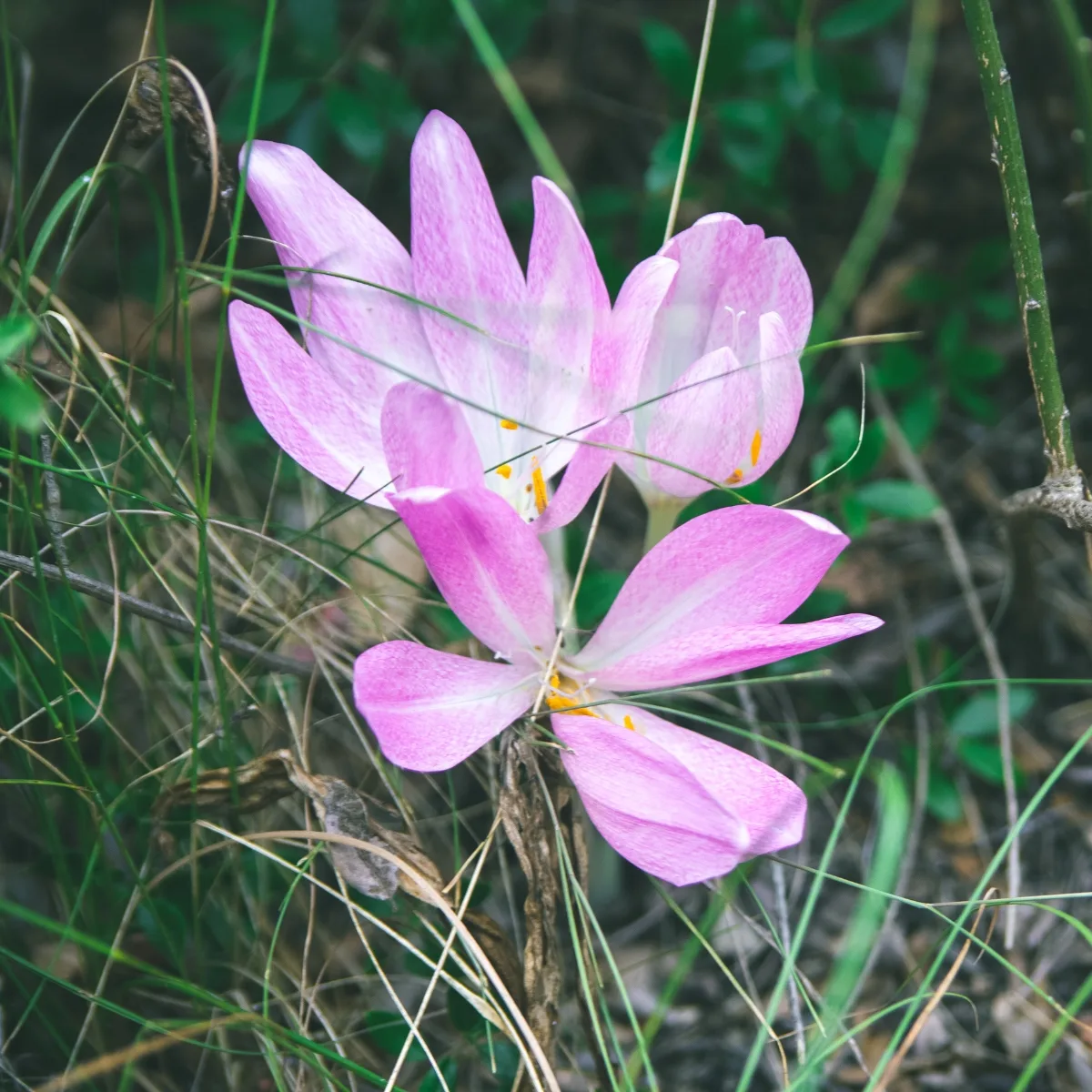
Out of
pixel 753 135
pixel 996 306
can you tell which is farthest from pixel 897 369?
pixel 753 135

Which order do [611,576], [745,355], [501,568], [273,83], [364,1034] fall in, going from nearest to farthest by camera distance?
[501,568]
[745,355]
[364,1034]
[611,576]
[273,83]

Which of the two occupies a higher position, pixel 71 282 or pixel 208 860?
pixel 71 282

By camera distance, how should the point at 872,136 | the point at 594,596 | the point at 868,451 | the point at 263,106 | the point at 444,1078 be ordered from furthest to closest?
the point at 872,136
the point at 263,106
the point at 868,451
the point at 594,596
the point at 444,1078

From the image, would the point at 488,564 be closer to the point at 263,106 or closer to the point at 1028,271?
the point at 1028,271

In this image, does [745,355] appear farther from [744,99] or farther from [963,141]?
[963,141]

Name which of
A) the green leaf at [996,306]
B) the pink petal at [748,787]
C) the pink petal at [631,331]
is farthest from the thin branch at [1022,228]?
the green leaf at [996,306]

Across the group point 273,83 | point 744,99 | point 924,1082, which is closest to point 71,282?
point 273,83

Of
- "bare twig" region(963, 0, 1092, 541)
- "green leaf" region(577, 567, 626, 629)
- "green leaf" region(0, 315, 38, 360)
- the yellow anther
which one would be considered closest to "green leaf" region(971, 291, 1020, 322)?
"bare twig" region(963, 0, 1092, 541)
